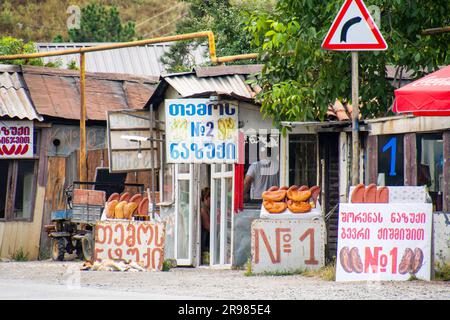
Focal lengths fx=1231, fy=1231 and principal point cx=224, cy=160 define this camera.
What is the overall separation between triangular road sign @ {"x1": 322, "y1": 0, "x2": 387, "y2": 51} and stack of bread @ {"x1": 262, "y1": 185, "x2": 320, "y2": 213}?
4206mm

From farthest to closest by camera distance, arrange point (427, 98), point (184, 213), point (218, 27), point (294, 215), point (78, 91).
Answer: point (218, 27) → point (78, 91) → point (184, 213) → point (294, 215) → point (427, 98)

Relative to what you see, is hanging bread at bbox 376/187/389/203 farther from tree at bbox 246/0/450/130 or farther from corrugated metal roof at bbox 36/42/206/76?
corrugated metal roof at bbox 36/42/206/76

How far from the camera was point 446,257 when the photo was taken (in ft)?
54.6

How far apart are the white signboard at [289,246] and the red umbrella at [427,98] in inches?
149

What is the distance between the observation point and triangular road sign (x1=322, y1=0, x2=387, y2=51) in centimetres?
1512

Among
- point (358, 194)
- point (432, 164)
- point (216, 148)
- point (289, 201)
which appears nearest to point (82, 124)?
point (216, 148)

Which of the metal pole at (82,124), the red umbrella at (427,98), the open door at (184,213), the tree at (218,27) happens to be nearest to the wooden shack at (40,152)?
the metal pole at (82,124)

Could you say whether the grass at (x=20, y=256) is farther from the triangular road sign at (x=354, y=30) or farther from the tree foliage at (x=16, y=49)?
the triangular road sign at (x=354, y=30)

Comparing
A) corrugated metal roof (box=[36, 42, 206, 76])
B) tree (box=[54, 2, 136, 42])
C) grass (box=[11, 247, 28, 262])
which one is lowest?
grass (box=[11, 247, 28, 262])

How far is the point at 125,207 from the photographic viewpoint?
68.4 feet

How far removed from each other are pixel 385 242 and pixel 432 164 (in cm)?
214

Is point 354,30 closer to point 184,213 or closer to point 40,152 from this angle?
point 184,213

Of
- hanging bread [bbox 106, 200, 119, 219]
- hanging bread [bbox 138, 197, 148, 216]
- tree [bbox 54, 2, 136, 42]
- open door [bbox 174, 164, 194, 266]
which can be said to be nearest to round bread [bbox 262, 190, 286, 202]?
hanging bread [bbox 138, 197, 148, 216]
